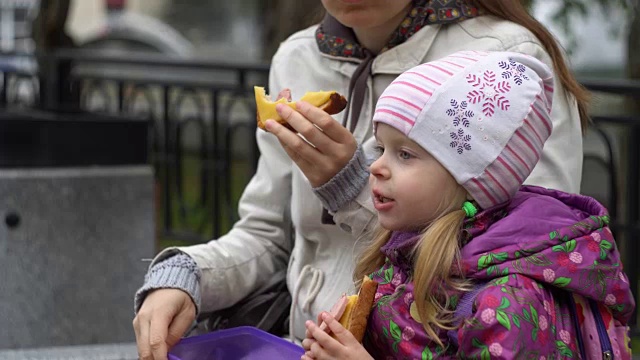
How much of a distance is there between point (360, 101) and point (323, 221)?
0.29 meters

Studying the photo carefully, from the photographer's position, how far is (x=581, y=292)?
2141 millimetres

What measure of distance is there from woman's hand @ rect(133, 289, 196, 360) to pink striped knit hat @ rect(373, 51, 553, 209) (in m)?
0.68

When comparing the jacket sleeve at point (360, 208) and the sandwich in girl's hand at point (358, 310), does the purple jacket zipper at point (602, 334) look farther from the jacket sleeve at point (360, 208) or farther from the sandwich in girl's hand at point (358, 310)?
the jacket sleeve at point (360, 208)

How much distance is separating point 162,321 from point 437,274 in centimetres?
69

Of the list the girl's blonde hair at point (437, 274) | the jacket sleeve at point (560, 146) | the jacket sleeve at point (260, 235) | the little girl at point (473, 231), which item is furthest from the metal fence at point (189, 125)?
the girl's blonde hair at point (437, 274)

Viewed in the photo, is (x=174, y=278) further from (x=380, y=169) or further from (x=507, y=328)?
(x=507, y=328)

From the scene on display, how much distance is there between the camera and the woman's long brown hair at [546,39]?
108 inches

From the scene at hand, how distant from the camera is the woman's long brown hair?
2.74 metres

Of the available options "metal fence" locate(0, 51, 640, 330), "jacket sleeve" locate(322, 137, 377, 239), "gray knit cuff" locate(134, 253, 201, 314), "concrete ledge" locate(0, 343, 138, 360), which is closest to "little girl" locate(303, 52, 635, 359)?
"jacket sleeve" locate(322, 137, 377, 239)

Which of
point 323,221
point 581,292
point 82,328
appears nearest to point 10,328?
point 82,328

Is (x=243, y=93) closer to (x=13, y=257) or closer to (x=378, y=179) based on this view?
(x=13, y=257)

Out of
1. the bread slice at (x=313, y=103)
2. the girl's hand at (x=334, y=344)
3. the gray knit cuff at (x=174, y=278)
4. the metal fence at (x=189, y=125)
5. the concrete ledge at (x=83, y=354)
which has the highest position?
the bread slice at (x=313, y=103)

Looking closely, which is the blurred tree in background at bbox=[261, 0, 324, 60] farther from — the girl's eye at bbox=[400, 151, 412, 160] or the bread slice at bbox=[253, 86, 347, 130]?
the girl's eye at bbox=[400, 151, 412, 160]

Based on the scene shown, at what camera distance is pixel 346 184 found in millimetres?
2580
